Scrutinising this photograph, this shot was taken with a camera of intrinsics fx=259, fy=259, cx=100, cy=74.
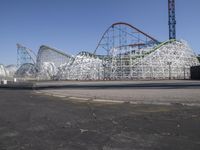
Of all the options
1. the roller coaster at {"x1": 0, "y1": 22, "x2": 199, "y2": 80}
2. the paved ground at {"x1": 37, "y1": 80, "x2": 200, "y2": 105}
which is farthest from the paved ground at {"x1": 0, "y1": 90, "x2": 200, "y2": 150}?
the roller coaster at {"x1": 0, "y1": 22, "x2": 199, "y2": 80}

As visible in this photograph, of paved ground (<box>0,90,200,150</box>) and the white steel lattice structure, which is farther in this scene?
the white steel lattice structure

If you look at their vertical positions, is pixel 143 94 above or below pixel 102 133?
above

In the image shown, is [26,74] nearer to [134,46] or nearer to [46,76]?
[46,76]

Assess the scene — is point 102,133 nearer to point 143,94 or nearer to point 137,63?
point 143,94

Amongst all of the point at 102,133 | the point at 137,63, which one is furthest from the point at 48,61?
the point at 102,133

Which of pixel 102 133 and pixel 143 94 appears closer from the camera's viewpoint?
pixel 102 133

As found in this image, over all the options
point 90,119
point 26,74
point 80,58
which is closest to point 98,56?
point 80,58

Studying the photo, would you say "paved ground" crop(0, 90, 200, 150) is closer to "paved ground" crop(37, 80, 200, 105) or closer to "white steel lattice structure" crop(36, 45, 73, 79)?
"paved ground" crop(37, 80, 200, 105)

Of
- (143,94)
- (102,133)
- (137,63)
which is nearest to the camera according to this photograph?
(102,133)

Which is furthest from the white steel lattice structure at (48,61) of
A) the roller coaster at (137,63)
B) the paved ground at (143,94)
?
the paved ground at (143,94)

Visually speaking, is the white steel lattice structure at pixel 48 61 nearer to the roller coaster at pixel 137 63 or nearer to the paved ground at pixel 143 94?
the roller coaster at pixel 137 63

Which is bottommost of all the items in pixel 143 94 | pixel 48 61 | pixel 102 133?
pixel 102 133

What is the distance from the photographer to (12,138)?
581cm

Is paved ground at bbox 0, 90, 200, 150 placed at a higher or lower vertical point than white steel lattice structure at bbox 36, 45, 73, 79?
lower
